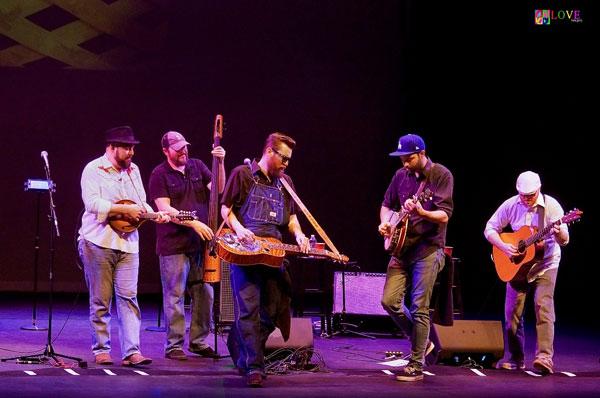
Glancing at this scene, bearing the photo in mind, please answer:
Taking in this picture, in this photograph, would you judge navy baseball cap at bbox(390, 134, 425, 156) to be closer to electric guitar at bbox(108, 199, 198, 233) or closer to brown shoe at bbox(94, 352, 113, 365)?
electric guitar at bbox(108, 199, 198, 233)

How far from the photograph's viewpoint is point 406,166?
721cm

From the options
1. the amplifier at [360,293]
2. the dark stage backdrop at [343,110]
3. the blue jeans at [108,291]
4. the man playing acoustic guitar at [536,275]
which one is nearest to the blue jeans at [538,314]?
the man playing acoustic guitar at [536,275]

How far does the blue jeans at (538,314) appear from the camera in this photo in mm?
7625

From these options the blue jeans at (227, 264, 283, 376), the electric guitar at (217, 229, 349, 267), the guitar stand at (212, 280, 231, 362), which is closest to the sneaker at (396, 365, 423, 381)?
the blue jeans at (227, 264, 283, 376)

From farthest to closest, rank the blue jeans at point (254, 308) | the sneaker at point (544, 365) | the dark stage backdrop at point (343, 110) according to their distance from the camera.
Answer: the dark stage backdrop at point (343, 110), the sneaker at point (544, 365), the blue jeans at point (254, 308)

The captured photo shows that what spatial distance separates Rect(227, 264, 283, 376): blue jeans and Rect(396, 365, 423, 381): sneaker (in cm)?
115

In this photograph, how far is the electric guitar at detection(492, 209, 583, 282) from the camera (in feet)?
24.8

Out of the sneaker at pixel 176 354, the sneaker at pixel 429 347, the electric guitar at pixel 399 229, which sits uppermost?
the electric guitar at pixel 399 229

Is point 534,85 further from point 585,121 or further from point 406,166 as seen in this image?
point 406,166

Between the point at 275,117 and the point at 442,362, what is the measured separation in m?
5.68

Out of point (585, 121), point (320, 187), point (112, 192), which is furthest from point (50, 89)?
point (585, 121)

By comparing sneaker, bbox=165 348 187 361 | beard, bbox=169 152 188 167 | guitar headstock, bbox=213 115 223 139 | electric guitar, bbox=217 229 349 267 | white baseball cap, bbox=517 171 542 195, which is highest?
guitar headstock, bbox=213 115 223 139

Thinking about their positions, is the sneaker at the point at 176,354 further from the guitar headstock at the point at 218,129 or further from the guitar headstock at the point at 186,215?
the guitar headstock at the point at 218,129

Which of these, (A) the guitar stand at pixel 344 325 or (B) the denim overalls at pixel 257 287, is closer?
(B) the denim overalls at pixel 257 287
